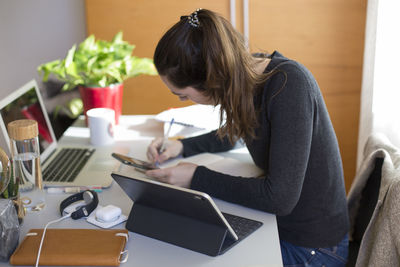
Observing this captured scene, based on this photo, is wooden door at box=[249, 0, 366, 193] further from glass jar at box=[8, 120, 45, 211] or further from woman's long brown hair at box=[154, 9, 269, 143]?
glass jar at box=[8, 120, 45, 211]

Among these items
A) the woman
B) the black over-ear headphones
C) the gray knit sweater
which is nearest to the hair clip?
the woman

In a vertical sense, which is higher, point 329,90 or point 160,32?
point 160,32

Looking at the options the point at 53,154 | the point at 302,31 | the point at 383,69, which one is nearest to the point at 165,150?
the point at 53,154

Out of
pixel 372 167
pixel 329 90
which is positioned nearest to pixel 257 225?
pixel 372 167

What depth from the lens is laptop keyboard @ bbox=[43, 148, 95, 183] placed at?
1.42m

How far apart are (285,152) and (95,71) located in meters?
0.87

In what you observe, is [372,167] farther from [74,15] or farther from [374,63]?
[74,15]

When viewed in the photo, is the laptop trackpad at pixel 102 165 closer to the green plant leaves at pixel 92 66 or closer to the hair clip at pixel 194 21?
the green plant leaves at pixel 92 66

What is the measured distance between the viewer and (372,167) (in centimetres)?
138

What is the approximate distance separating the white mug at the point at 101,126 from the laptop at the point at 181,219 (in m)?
0.56

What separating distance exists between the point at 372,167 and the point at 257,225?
444 millimetres

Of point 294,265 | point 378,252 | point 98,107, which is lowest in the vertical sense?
point 294,265

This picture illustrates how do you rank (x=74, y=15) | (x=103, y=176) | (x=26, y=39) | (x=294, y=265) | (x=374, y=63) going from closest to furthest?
(x=294, y=265), (x=103, y=176), (x=26, y=39), (x=374, y=63), (x=74, y=15)

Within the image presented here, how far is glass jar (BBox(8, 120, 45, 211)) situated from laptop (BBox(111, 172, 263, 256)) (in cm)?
26
